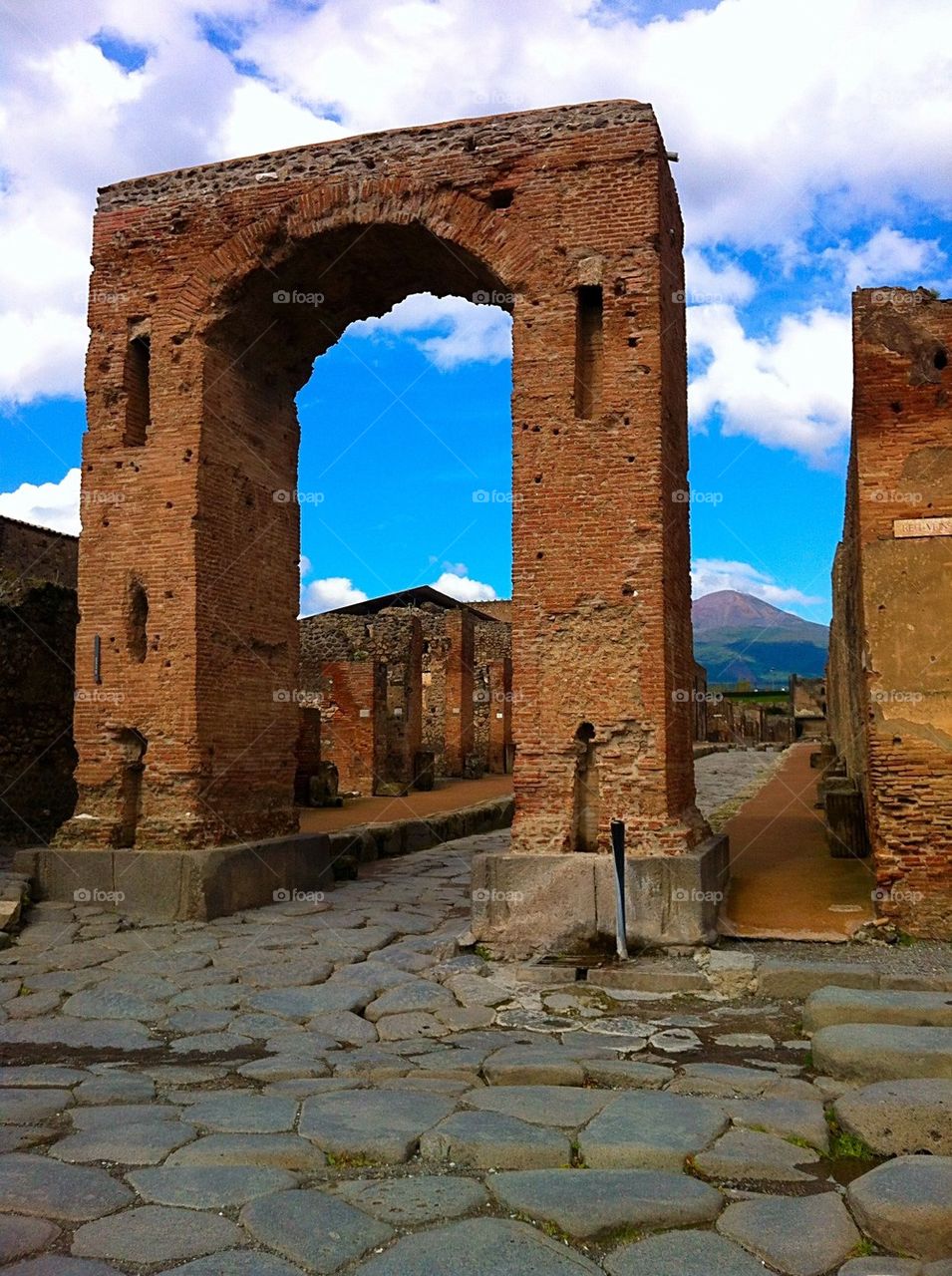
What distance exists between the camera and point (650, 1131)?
3961 mm

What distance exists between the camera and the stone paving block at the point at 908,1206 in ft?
10.2

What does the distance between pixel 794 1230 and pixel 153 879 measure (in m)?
6.92

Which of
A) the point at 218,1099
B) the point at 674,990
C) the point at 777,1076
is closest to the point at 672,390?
the point at 674,990

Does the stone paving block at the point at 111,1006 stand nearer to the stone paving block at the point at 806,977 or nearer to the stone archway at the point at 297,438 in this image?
the stone archway at the point at 297,438

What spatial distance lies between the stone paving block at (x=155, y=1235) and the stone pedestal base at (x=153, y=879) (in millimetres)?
5866

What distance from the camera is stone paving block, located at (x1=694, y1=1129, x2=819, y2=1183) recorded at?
3648 millimetres

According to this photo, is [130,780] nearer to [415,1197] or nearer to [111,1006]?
[111,1006]

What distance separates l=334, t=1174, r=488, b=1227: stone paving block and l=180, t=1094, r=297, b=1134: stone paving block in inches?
25.7

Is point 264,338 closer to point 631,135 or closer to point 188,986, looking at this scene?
point 631,135
